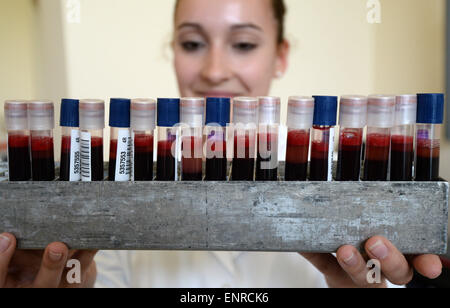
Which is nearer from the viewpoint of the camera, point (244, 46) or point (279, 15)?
point (244, 46)

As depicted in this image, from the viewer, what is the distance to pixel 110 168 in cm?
58

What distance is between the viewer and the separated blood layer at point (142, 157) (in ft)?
1.87

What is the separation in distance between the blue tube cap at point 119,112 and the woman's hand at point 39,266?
0.17m

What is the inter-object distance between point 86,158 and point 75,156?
0.02 m

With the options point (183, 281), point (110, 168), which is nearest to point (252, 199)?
point (110, 168)

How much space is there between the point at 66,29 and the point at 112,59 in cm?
19

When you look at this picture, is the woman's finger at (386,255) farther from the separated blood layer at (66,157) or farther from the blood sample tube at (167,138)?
the separated blood layer at (66,157)

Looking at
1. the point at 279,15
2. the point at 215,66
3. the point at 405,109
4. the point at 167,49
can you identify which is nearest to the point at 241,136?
the point at 405,109

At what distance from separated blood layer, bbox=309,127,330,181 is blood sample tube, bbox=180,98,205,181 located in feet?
0.48

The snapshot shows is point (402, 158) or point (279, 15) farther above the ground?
point (279, 15)

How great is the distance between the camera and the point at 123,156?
0.57 m

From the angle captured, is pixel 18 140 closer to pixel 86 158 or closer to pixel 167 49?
pixel 86 158
